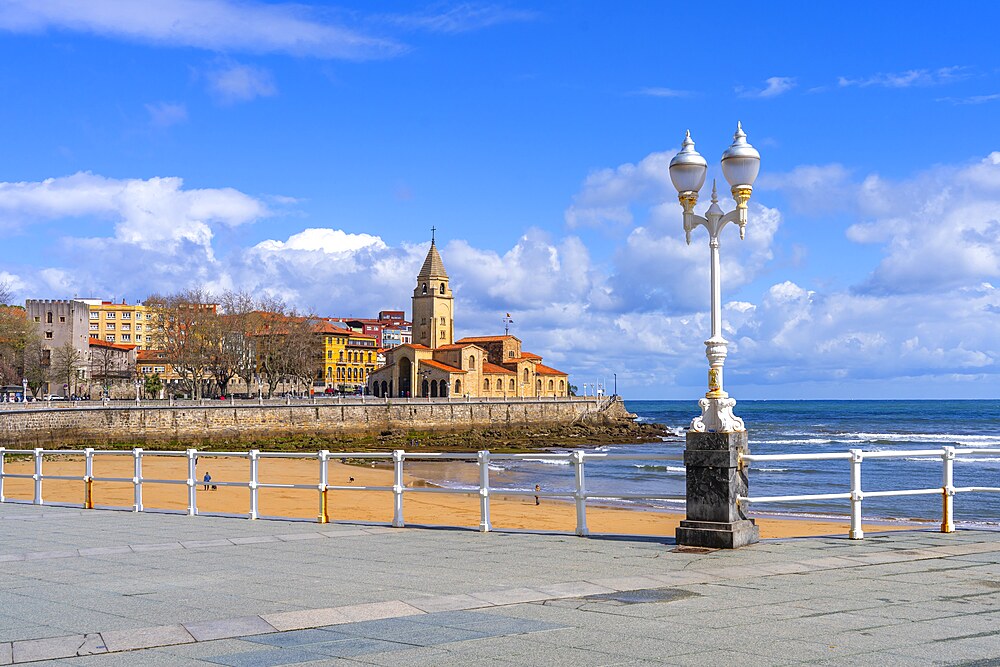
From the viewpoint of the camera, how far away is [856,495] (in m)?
11.2

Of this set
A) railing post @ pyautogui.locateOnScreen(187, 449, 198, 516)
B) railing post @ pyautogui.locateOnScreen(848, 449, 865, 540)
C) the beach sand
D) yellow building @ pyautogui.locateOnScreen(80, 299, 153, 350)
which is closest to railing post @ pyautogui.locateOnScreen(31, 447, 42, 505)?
the beach sand

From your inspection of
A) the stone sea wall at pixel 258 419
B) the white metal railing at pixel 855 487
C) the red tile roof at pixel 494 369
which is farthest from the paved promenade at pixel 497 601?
the red tile roof at pixel 494 369

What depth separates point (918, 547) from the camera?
10.9 m

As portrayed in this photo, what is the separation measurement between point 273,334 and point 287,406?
18.3 m

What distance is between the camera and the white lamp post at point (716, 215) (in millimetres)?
11109

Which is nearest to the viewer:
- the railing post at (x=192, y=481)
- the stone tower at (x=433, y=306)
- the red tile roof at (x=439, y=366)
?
the railing post at (x=192, y=481)

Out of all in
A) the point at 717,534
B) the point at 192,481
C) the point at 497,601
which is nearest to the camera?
the point at 497,601

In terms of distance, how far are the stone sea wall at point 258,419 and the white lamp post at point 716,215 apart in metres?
55.4

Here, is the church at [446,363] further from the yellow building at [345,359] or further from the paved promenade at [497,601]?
the paved promenade at [497,601]

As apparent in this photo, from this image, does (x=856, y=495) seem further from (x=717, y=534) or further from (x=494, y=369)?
(x=494, y=369)


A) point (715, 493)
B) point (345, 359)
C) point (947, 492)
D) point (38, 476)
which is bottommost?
point (38, 476)

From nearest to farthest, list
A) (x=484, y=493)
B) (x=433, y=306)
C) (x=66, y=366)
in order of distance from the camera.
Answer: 1. (x=484, y=493)
2. (x=66, y=366)
3. (x=433, y=306)

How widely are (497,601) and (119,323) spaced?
16810 centimetres

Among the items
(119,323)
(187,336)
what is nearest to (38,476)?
(187,336)
